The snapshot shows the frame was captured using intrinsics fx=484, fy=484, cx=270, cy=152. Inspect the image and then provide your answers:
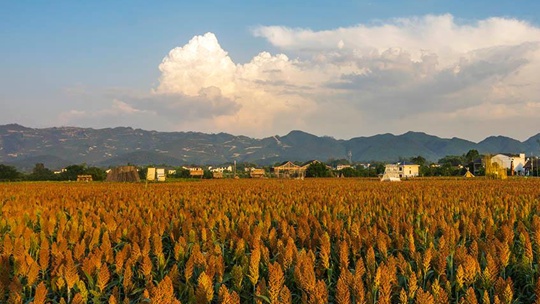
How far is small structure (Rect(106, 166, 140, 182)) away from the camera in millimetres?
55500

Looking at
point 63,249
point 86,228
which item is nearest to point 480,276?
point 63,249

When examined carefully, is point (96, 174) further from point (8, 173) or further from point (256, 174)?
point (256, 174)

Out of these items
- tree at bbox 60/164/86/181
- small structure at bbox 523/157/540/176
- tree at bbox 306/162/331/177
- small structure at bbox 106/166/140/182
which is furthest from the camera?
small structure at bbox 523/157/540/176

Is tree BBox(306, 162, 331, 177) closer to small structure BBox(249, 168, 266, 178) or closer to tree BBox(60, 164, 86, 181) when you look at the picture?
small structure BBox(249, 168, 266, 178)

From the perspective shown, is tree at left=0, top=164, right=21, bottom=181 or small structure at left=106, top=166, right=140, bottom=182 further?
tree at left=0, top=164, right=21, bottom=181

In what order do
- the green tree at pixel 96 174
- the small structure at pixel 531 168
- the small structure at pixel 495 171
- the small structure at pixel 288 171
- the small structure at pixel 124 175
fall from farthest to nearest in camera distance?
the small structure at pixel 531 168
the small structure at pixel 288 171
the green tree at pixel 96 174
the small structure at pixel 124 175
the small structure at pixel 495 171

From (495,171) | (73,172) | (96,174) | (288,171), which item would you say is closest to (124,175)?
(96,174)

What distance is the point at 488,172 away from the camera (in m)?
53.2

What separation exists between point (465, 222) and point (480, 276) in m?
3.23

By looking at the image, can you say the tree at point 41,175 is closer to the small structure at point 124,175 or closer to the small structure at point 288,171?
the small structure at point 124,175

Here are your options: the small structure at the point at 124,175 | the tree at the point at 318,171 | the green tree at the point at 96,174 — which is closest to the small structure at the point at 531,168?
the tree at the point at 318,171

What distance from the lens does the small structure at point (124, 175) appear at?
2185 inches

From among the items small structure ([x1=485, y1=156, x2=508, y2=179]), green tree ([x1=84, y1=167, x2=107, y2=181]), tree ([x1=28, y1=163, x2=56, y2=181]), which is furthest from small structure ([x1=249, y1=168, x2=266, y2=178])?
small structure ([x1=485, y1=156, x2=508, y2=179])

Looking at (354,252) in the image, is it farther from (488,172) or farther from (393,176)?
(488,172)
